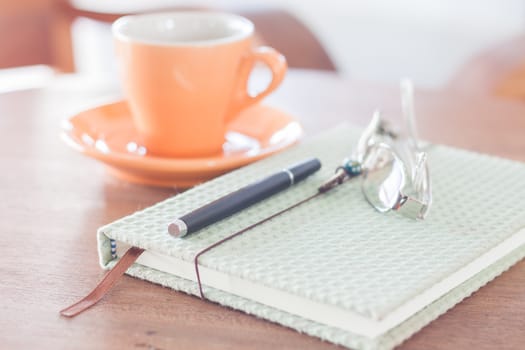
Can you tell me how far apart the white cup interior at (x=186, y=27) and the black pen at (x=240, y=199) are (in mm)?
174

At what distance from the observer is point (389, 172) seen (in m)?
0.74

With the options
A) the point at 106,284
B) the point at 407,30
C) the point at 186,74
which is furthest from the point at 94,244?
the point at 407,30

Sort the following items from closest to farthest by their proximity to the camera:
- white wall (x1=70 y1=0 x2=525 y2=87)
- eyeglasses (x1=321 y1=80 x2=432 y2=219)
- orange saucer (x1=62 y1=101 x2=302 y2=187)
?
eyeglasses (x1=321 y1=80 x2=432 y2=219)
orange saucer (x1=62 y1=101 x2=302 y2=187)
white wall (x1=70 y1=0 x2=525 y2=87)

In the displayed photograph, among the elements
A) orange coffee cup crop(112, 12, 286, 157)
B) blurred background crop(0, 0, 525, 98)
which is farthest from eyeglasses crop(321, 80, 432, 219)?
blurred background crop(0, 0, 525, 98)

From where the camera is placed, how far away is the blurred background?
6.32ft

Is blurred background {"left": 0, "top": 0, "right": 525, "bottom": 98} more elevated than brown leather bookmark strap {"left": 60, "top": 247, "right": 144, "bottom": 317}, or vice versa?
brown leather bookmark strap {"left": 60, "top": 247, "right": 144, "bottom": 317}

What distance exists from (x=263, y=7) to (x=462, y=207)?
962 mm

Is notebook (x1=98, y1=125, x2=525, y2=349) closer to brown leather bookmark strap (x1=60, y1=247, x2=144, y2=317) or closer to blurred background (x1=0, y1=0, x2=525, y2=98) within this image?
brown leather bookmark strap (x1=60, y1=247, x2=144, y2=317)

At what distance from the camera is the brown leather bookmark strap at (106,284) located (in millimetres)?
579

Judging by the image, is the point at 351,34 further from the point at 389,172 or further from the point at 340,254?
the point at 340,254

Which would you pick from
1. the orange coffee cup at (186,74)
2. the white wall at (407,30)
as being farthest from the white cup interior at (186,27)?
the white wall at (407,30)

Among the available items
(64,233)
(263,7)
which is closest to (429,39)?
(263,7)

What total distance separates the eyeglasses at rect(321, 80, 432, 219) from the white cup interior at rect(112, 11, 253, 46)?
17 cm

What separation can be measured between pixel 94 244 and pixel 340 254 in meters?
0.21
